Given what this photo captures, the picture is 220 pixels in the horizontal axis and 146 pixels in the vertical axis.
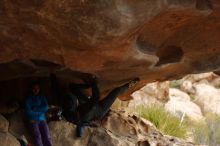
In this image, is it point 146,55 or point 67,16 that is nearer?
point 67,16

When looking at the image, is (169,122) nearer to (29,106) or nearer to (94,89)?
(94,89)

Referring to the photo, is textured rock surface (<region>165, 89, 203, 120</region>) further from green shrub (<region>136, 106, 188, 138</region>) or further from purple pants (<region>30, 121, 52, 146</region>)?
purple pants (<region>30, 121, 52, 146</region>)

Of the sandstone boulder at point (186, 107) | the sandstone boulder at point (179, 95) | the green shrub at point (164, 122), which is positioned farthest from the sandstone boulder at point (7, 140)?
the sandstone boulder at point (179, 95)

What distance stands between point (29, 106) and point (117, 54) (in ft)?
6.88

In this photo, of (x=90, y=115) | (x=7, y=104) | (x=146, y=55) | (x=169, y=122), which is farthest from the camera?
(x=169, y=122)

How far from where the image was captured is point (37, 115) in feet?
25.3

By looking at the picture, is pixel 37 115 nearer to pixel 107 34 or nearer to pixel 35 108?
pixel 35 108

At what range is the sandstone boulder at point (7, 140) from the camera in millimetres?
6988

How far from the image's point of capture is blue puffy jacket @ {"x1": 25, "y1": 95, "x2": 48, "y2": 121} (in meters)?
7.66

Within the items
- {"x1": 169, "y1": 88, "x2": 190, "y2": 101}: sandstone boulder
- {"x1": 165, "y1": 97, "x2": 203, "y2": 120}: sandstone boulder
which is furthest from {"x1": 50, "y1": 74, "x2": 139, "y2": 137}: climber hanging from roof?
{"x1": 169, "y1": 88, "x2": 190, "y2": 101}: sandstone boulder

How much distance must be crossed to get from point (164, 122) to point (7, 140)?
688 centimetres

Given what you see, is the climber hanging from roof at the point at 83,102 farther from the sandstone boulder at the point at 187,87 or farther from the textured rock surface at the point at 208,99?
the sandstone boulder at the point at 187,87

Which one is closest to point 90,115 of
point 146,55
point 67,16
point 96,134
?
point 96,134

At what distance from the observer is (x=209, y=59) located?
8.37 m
